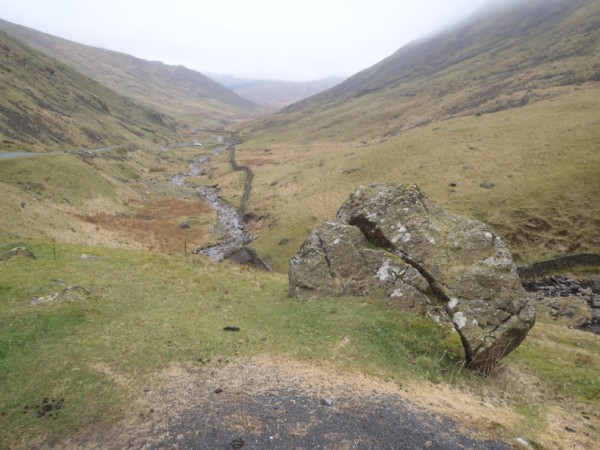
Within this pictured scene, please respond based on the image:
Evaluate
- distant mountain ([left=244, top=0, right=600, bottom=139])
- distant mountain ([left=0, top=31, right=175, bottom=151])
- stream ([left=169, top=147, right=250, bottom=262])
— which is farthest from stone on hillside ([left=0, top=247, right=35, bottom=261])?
distant mountain ([left=244, top=0, right=600, bottom=139])

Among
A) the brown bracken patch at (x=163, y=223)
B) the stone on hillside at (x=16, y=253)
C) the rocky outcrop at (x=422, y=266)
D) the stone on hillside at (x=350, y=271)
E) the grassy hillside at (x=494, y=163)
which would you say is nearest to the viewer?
the rocky outcrop at (x=422, y=266)

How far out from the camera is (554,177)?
4888 cm

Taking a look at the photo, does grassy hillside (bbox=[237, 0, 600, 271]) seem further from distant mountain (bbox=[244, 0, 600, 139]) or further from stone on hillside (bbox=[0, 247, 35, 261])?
stone on hillside (bbox=[0, 247, 35, 261])

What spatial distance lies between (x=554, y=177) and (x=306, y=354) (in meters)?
46.6

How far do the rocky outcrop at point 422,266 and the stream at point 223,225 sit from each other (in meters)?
23.1

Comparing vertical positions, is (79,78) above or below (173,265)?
above

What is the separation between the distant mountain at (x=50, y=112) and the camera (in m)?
98.4

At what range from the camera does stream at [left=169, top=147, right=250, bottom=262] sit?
174ft

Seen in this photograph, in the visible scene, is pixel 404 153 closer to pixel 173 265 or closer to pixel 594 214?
pixel 594 214

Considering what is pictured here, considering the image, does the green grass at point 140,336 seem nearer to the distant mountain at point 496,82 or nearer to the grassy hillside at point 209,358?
the grassy hillside at point 209,358

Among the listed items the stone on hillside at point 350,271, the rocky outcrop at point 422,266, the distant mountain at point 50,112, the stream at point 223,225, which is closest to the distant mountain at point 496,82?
the stream at point 223,225

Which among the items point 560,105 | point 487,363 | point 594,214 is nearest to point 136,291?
point 487,363

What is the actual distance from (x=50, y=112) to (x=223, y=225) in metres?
94.7

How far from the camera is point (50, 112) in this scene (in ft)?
400
